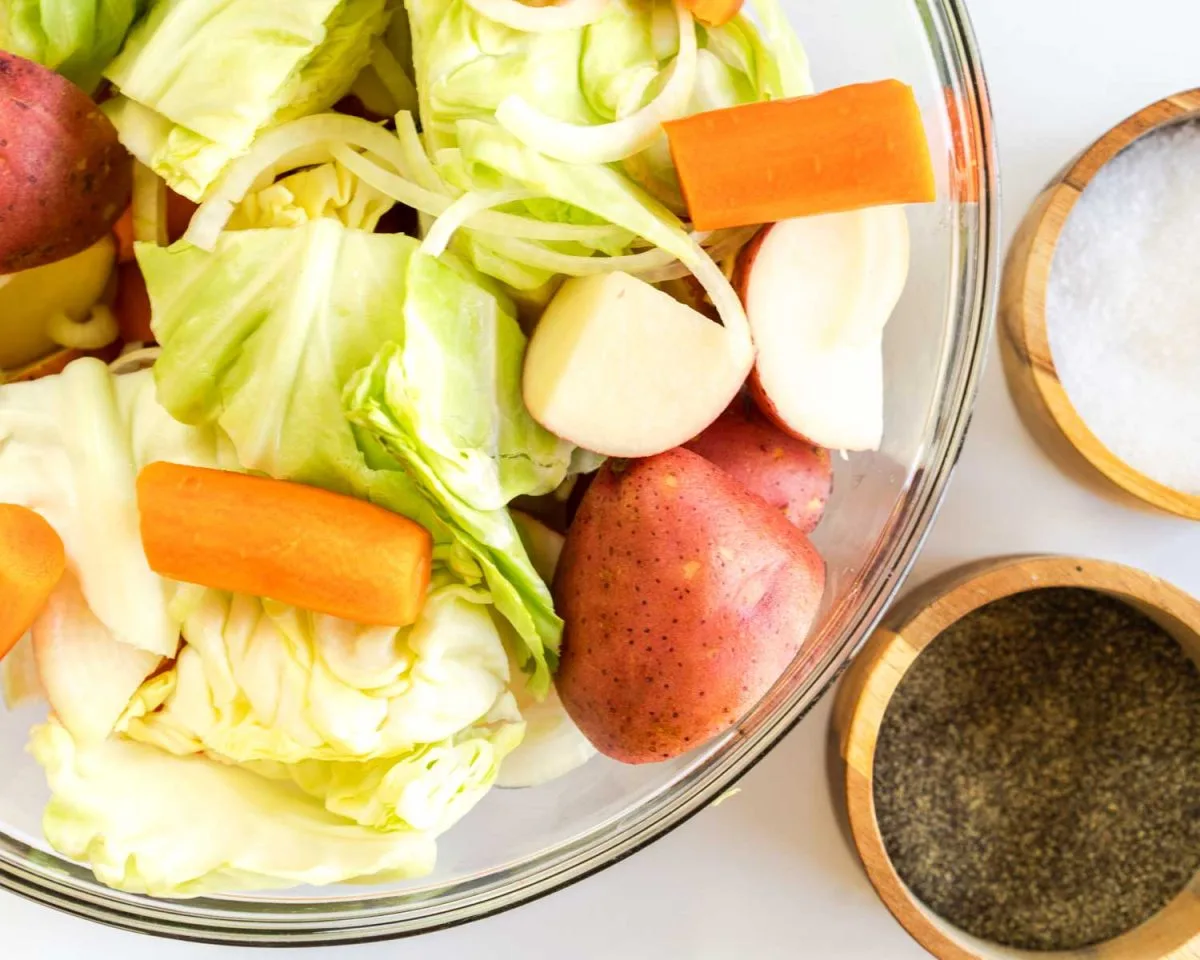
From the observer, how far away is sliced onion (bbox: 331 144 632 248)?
0.72 meters

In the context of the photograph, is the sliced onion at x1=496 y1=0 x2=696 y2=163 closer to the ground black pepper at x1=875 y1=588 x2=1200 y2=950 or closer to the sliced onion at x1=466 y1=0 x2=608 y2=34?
the sliced onion at x1=466 y1=0 x2=608 y2=34

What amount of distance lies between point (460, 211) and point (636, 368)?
157 millimetres

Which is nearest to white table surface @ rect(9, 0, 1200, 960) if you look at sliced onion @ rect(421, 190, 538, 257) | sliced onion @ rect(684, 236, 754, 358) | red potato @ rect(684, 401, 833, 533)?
red potato @ rect(684, 401, 833, 533)

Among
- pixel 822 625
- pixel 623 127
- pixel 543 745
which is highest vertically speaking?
pixel 623 127

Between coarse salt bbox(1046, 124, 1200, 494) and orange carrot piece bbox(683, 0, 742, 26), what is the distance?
0.52 metres

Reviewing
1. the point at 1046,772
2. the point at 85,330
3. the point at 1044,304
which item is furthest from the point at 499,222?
the point at 1046,772

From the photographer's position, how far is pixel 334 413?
708 millimetres

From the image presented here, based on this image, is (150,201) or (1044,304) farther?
(1044,304)

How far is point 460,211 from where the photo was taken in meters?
0.70

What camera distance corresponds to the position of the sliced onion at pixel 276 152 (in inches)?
29.1

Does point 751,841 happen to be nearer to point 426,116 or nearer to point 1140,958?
point 1140,958

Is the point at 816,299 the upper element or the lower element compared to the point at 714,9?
lower

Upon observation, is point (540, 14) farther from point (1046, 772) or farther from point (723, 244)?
point (1046, 772)

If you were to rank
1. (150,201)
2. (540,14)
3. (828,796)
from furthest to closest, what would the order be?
(828,796)
(150,201)
(540,14)
